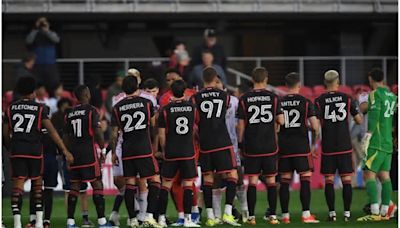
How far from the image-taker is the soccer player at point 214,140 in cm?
1794

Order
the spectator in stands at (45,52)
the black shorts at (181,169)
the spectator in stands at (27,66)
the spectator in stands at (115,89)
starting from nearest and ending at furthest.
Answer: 1. the black shorts at (181,169)
2. the spectator in stands at (115,89)
3. the spectator in stands at (27,66)
4. the spectator in stands at (45,52)

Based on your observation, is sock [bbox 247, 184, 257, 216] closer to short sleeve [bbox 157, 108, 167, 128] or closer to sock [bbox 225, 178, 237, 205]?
sock [bbox 225, 178, 237, 205]

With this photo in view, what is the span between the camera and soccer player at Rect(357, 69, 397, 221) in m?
18.8

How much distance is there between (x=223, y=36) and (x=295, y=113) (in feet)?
42.0

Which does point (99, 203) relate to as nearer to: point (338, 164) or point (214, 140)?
point (214, 140)

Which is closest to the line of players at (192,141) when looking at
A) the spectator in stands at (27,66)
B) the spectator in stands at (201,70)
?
the spectator in stands at (201,70)

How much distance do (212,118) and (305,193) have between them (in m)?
1.83

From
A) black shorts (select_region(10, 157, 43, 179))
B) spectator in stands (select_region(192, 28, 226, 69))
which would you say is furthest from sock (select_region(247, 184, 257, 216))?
spectator in stands (select_region(192, 28, 226, 69))

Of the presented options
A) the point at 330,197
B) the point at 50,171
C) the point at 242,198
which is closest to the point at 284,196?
the point at 330,197

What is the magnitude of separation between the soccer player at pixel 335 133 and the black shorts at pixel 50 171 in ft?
12.9

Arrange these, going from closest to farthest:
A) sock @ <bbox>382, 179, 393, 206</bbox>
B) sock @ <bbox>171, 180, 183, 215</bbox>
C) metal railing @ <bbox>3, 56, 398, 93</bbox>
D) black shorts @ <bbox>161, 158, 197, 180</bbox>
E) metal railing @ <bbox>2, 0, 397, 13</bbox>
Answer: black shorts @ <bbox>161, 158, 197, 180</bbox> → sock @ <bbox>171, 180, 183, 215</bbox> → sock @ <bbox>382, 179, 393, 206</bbox> → metal railing @ <bbox>3, 56, 398, 93</bbox> → metal railing @ <bbox>2, 0, 397, 13</bbox>

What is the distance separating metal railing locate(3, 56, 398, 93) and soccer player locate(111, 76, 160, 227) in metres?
9.59

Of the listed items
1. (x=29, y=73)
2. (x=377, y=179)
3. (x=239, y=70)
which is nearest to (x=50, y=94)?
(x=29, y=73)

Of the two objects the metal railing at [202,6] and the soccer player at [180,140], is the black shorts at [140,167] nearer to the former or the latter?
the soccer player at [180,140]
